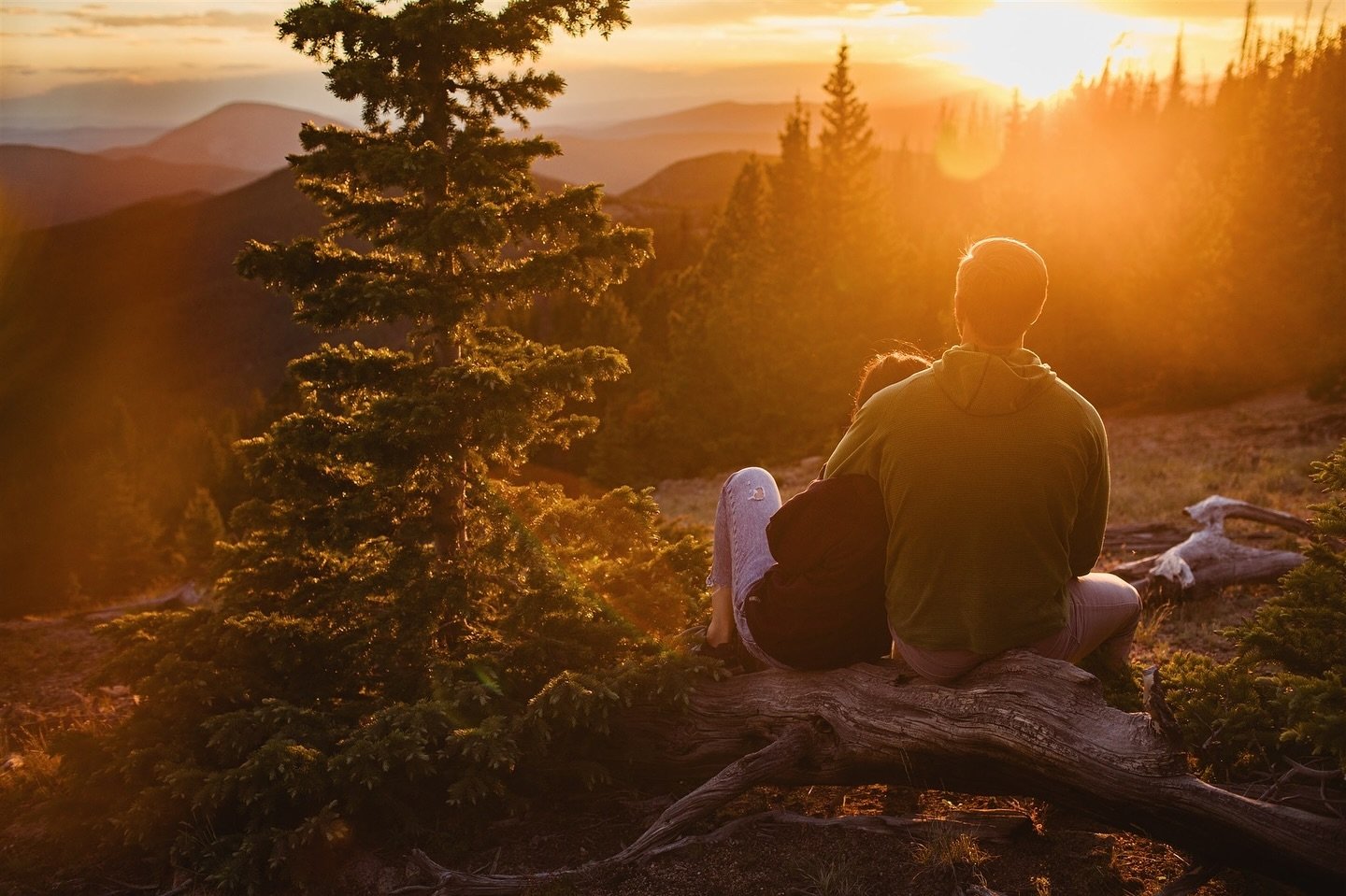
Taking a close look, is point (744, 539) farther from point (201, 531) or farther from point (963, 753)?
point (201, 531)

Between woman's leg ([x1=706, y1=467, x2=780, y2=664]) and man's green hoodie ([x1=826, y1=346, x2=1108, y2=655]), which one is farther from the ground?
man's green hoodie ([x1=826, y1=346, x2=1108, y2=655])

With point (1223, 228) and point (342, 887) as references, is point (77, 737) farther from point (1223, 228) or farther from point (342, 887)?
point (1223, 228)

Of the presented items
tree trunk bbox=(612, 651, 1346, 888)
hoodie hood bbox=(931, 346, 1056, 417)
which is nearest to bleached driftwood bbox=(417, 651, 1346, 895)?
tree trunk bbox=(612, 651, 1346, 888)

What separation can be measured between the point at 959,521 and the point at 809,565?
737 millimetres

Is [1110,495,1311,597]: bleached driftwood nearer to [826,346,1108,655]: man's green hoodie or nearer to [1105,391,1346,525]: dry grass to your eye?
[1105,391,1346,525]: dry grass

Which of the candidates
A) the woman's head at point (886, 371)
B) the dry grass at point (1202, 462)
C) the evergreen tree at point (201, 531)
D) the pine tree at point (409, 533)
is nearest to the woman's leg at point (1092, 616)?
the woman's head at point (886, 371)

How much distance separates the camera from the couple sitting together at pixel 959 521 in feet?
11.5

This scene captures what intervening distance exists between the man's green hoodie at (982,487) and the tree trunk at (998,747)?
1.06ft

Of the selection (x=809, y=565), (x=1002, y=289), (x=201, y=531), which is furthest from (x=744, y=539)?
(x=201, y=531)

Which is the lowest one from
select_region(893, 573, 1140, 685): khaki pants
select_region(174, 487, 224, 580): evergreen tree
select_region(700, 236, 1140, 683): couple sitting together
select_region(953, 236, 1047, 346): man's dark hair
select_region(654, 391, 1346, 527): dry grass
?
select_region(174, 487, 224, 580): evergreen tree

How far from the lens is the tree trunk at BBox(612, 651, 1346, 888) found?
10.8 ft

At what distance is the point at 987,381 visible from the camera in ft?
11.4

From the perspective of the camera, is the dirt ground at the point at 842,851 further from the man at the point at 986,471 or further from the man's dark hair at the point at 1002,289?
the man's dark hair at the point at 1002,289

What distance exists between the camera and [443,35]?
18.1 ft
